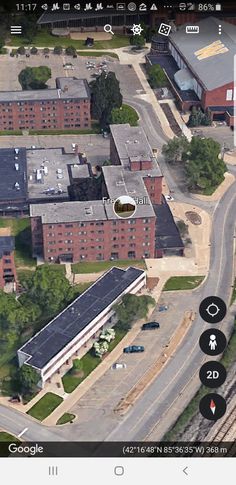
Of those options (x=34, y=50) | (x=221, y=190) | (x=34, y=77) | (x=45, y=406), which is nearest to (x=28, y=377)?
(x=45, y=406)

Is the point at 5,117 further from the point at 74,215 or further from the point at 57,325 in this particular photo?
the point at 57,325

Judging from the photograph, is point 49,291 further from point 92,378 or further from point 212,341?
point 212,341

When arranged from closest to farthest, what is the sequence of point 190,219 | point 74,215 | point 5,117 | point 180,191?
point 74,215 < point 190,219 < point 180,191 < point 5,117

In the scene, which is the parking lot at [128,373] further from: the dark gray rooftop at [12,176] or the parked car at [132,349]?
the dark gray rooftop at [12,176]

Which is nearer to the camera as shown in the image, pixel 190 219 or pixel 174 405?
pixel 174 405

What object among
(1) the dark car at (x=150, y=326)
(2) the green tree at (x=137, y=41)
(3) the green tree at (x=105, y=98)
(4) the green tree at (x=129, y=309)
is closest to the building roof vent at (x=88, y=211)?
(4) the green tree at (x=129, y=309)
